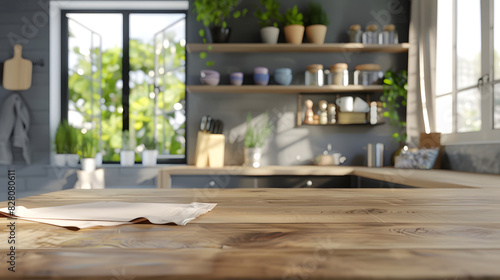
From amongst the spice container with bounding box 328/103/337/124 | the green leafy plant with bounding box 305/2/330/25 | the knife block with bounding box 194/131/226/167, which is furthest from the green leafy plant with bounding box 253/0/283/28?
the knife block with bounding box 194/131/226/167

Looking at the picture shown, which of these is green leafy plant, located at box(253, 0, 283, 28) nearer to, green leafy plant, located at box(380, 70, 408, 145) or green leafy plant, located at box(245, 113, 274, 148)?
green leafy plant, located at box(245, 113, 274, 148)

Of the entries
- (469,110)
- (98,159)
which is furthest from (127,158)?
(469,110)

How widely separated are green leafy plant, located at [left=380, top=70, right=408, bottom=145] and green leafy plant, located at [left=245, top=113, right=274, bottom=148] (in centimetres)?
99

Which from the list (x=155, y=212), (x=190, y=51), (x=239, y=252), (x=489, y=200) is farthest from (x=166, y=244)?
(x=190, y=51)

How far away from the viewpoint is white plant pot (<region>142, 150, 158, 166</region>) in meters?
3.43

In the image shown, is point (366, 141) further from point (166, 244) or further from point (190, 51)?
point (166, 244)

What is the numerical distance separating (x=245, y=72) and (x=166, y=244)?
3070 mm

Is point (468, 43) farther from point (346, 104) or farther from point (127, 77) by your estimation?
point (127, 77)

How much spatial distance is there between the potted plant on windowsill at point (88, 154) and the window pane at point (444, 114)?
279 cm

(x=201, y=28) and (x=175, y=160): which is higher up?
(x=201, y=28)

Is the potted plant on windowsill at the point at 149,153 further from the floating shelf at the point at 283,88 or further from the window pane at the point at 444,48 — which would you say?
the window pane at the point at 444,48

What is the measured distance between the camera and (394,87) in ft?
10.8

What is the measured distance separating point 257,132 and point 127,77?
4.34ft

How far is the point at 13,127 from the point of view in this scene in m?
3.31
